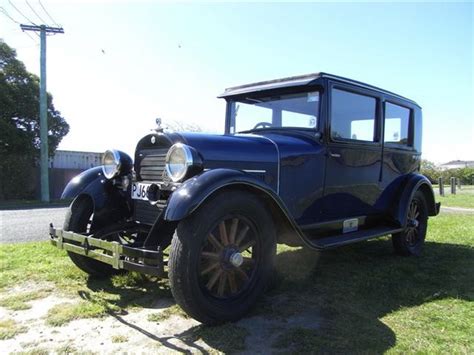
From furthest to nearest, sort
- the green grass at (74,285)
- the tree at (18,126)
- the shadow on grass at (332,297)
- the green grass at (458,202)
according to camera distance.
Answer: the tree at (18,126)
the green grass at (458,202)
the green grass at (74,285)
the shadow on grass at (332,297)

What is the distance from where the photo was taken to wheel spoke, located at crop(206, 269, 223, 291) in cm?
319

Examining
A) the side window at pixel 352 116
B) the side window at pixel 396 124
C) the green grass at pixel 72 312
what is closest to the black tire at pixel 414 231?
the side window at pixel 396 124

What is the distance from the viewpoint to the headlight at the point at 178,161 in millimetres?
3385

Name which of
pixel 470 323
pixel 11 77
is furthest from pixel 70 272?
pixel 11 77

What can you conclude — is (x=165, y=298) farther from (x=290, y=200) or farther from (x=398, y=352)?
(x=398, y=352)

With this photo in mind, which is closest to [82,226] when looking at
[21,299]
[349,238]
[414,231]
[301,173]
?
[21,299]

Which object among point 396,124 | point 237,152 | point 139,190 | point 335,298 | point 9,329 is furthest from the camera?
point 396,124

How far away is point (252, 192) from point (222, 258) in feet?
1.97

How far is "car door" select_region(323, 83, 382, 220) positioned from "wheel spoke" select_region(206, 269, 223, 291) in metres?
1.83

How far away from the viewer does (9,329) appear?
10.00ft

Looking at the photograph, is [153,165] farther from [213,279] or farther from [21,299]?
[21,299]

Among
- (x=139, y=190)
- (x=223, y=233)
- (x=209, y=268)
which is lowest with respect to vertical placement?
(x=209, y=268)

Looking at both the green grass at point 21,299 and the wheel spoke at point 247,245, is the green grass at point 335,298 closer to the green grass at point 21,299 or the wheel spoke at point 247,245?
the green grass at point 21,299

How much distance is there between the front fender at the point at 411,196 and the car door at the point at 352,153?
325 mm
